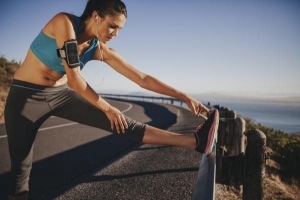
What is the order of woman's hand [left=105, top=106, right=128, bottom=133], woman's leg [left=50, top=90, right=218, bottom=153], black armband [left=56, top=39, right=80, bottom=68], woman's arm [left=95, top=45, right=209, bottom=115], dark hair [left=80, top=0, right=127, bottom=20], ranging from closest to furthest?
black armband [left=56, top=39, right=80, bottom=68], woman's hand [left=105, top=106, right=128, bottom=133], dark hair [left=80, top=0, right=127, bottom=20], woman's leg [left=50, top=90, right=218, bottom=153], woman's arm [left=95, top=45, right=209, bottom=115]

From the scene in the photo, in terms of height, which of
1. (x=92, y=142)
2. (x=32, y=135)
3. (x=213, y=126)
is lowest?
(x=92, y=142)

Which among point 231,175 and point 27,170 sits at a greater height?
point 231,175

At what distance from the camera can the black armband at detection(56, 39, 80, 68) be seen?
166cm

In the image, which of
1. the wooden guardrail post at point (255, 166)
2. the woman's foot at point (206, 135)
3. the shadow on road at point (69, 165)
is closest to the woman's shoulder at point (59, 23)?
the woman's foot at point (206, 135)

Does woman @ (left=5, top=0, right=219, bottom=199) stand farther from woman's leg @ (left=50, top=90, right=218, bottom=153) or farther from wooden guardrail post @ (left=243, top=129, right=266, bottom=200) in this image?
wooden guardrail post @ (left=243, top=129, right=266, bottom=200)

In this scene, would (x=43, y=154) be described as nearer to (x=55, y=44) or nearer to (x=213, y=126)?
(x=55, y=44)

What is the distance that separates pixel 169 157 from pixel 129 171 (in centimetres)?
112

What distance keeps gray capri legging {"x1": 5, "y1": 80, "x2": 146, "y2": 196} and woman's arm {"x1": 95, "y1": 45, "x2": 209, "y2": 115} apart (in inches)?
22.1

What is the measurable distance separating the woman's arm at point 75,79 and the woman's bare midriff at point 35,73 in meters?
0.43

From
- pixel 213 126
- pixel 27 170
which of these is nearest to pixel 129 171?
pixel 27 170

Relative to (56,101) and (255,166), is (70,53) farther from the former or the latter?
(255,166)

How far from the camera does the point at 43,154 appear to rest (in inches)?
197

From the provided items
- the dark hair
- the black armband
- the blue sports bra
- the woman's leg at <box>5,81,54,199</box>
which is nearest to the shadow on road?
the woman's leg at <box>5,81,54,199</box>

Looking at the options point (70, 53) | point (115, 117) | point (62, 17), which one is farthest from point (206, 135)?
point (62, 17)
